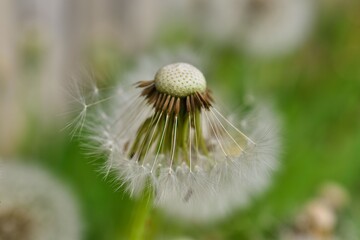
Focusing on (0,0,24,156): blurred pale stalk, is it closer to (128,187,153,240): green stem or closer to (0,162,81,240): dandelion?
(0,162,81,240): dandelion

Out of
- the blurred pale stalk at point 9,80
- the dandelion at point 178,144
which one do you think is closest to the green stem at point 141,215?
the dandelion at point 178,144

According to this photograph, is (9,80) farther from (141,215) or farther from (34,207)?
(141,215)

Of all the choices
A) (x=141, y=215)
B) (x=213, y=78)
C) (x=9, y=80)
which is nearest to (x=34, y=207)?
(x=141, y=215)

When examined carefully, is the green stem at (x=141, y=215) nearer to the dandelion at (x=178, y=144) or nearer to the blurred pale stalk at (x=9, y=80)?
the dandelion at (x=178, y=144)

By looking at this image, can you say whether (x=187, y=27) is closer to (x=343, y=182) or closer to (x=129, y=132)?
(x=343, y=182)

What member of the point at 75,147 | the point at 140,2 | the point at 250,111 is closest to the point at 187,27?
the point at 140,2

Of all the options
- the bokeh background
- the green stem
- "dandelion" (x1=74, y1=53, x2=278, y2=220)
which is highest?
the bokeh background

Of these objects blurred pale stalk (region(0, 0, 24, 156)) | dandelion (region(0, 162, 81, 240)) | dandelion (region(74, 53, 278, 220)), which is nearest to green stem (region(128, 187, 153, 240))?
dandelion (region(74, 53, 278, 220))
